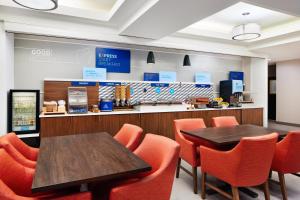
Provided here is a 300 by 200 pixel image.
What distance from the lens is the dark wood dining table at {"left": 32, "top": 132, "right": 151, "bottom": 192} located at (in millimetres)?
1392

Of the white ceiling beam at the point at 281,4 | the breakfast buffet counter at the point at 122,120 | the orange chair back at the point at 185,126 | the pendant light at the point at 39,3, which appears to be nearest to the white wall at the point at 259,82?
the breakfast buffet counter at the point at 122,120

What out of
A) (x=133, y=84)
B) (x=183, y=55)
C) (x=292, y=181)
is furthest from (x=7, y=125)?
(x=292, y=181)

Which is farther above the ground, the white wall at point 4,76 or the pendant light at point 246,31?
the pendant light at point 246,31

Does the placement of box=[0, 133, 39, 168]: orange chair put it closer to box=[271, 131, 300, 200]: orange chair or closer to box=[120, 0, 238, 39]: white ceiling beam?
box=[120, 0, 238, 39]: white ceiling beam

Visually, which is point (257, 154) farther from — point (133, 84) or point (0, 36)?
point (0, 36)

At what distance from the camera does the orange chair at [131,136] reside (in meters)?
2.58

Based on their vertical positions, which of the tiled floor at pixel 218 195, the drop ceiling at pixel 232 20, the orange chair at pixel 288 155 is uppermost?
the drop ceiling at pixel 232 20

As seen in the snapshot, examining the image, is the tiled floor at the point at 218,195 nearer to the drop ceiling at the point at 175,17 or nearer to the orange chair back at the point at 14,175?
the orange chair back at the point at 14,175

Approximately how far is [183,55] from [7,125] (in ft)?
14.6

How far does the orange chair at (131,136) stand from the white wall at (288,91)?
7.70 metres

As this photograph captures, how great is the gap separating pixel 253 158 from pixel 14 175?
2.30 m

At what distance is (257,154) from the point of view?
220 cm

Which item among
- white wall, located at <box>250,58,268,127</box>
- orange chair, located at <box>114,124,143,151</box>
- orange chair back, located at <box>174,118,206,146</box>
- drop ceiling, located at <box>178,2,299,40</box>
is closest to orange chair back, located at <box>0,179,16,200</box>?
orange chair, located at <box>114,124,143,151</box>

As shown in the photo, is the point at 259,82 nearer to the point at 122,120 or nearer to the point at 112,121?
the point at 122,120
